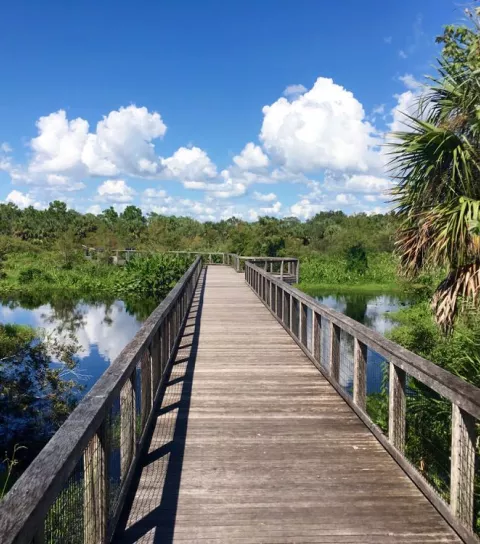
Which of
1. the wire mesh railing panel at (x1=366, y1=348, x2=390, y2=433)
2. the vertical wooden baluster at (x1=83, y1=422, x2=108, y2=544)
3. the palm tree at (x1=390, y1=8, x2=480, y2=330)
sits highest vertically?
the palm tree at (x1=390, y1=8, x2=480, y2=330)

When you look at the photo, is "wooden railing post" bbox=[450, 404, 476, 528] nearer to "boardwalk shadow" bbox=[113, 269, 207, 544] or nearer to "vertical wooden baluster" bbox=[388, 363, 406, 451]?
"vertical wooden baluster" bbox=[388, 363, 406, 451]

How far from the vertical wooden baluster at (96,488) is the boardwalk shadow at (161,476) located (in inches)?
8.7

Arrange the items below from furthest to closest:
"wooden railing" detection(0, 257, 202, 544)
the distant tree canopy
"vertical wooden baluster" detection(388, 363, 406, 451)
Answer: the distant tree canopy < "vertical wooden baluster" detection(388, 363, 406, 451) < "wooden railing" detection(0, 257, 202, 544)

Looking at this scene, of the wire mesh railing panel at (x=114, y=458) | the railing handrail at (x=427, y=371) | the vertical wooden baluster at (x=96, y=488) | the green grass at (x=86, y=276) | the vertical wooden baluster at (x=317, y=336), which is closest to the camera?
the vertical wooden baluster at (x=96, y=488)

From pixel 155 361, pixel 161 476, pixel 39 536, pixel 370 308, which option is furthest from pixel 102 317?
pixel 39 536

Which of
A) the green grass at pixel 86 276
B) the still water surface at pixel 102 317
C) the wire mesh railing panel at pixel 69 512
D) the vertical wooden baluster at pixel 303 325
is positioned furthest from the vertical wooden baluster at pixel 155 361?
the green grass at pixel 86 276

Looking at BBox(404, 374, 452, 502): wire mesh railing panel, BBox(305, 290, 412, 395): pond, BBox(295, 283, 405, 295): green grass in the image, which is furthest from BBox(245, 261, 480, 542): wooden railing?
BBox(295, 283, 405, 295): green grass

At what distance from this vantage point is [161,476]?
3.46m

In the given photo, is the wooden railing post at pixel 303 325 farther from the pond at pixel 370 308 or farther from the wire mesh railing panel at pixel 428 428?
the pond at pixel 370 308

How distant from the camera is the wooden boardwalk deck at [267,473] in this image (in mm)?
2803

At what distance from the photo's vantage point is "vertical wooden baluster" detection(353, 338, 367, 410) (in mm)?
4551

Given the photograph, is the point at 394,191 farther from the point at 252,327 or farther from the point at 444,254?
the point at 252,327

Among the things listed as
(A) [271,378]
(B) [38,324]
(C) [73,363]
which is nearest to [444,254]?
(A) [271,378]

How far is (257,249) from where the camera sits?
42.4 meters
